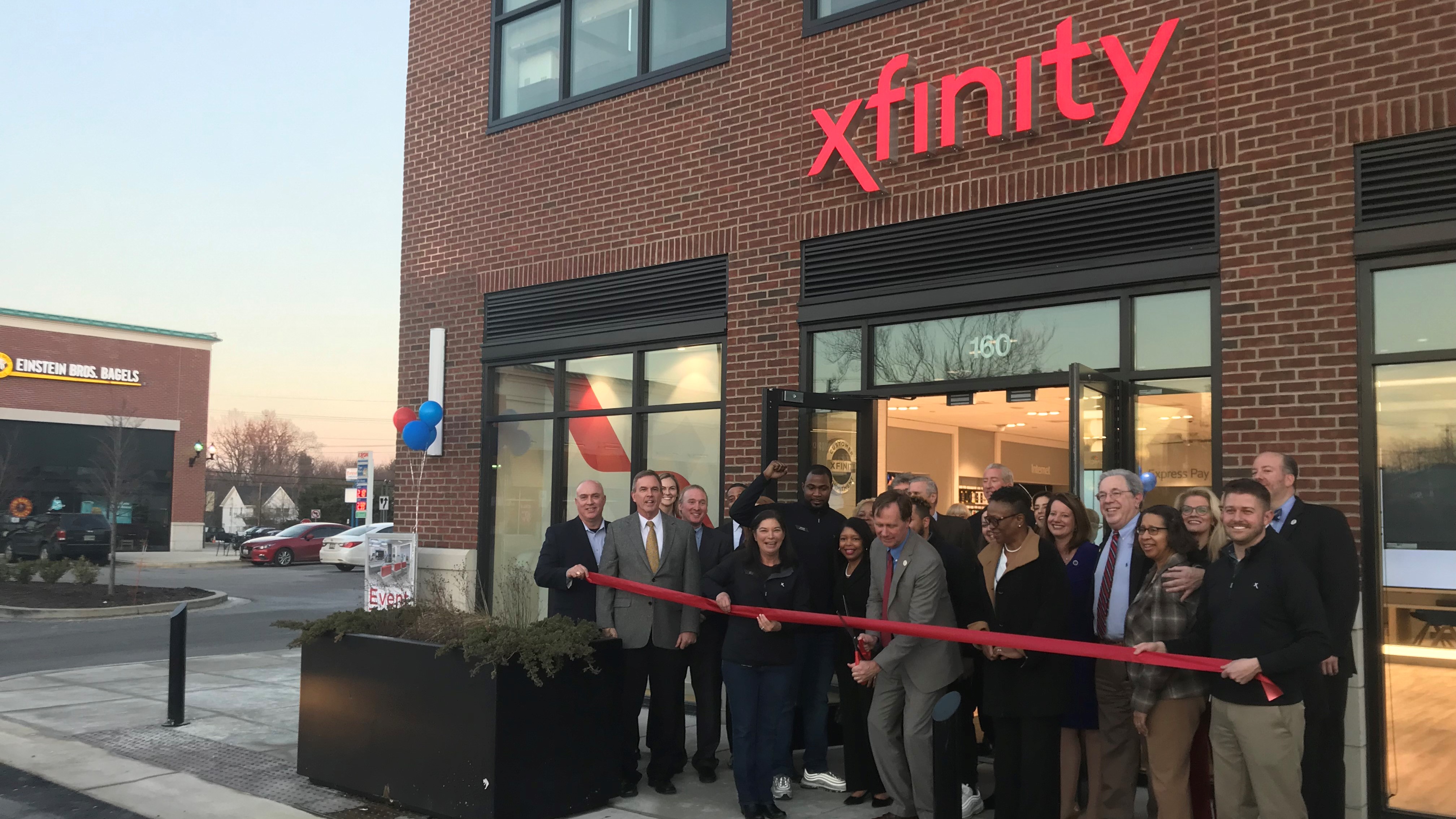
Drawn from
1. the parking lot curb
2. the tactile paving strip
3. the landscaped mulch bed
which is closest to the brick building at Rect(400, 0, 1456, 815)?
the tactile paving strip

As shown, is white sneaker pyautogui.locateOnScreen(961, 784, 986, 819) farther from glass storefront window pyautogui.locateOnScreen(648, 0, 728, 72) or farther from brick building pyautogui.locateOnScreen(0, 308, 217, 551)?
brick building pyautogui.locateOnScreen(0, 308, 217, 551)

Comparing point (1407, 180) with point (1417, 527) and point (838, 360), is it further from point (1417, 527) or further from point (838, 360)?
point (838, 360)

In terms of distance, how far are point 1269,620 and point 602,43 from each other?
383 inches

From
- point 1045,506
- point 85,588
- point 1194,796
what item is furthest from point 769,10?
point 85,588

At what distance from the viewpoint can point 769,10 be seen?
1081 centimetres

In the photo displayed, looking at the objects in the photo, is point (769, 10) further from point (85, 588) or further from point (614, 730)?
point (85, 588)

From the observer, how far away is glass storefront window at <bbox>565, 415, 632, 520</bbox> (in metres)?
12.1

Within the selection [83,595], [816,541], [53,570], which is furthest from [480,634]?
[53,570]

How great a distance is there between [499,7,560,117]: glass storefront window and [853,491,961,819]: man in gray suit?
8103 mm

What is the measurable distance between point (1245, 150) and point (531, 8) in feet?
27.8

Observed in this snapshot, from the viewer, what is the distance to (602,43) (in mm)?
12594

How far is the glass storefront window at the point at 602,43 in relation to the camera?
483 inches

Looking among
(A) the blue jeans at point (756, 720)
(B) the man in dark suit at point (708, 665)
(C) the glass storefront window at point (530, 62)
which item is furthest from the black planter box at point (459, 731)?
(C) the glass storefront window at point (530, 62)

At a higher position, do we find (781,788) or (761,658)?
(761,658)
